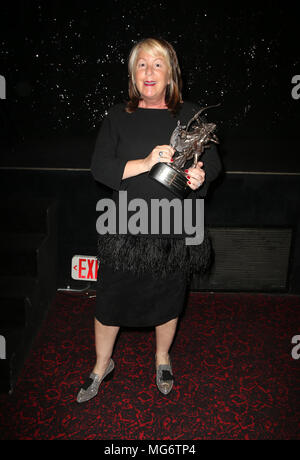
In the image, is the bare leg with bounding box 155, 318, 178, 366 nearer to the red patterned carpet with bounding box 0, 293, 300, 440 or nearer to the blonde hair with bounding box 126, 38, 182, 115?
the red patterned carpet with bounding box 0, 293, 300, 440

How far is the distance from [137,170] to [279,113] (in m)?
1.67

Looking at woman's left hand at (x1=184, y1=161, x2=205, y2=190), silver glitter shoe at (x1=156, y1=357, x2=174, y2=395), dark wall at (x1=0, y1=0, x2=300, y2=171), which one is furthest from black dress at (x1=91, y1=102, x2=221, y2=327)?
dark wall at (x1=0, y1=0, x2=300, y2=171)

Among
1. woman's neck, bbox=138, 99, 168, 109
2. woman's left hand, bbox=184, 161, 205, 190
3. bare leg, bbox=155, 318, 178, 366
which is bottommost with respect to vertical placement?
bare leg, bbox=155, 318, 178, 366

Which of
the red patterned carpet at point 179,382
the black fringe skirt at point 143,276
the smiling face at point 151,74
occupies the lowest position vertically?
the red patterned carpet at point 179,382

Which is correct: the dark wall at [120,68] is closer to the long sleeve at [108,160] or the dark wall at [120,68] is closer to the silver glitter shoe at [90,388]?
the long sleeve at [108,160]

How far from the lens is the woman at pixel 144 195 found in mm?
1430

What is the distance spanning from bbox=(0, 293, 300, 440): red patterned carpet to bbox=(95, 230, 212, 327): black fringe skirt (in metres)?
0.40

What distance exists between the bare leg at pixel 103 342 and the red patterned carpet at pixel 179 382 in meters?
0.12

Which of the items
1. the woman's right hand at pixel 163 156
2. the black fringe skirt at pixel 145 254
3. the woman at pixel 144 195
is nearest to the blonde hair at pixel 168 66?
the woman at pixel 144 195

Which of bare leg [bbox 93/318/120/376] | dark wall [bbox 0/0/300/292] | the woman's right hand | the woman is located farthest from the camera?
dark wall [bbox 0/0/300/292]

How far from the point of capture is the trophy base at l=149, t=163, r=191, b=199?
133cm

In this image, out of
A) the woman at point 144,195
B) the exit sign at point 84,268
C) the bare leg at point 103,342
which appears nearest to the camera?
the woman at point 144,195
